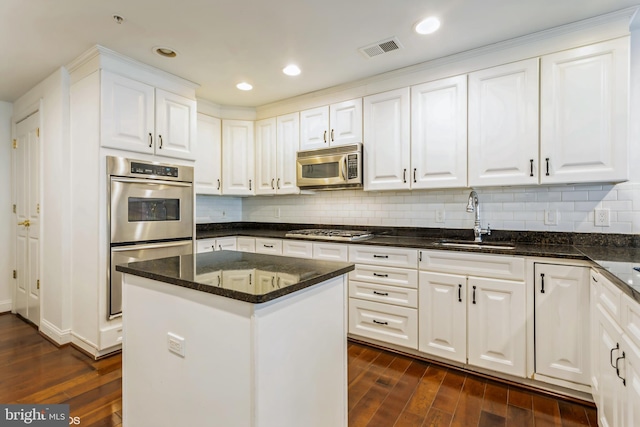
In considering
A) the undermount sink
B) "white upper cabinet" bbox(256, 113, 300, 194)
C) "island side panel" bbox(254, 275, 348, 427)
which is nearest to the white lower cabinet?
the undermount sink

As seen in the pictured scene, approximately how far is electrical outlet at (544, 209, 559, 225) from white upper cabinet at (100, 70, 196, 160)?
3.17 meters

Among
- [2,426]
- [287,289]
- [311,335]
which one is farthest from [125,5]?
[2,426]

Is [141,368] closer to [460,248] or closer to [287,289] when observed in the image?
[287,289]

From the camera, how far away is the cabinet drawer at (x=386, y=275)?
253 centimetres

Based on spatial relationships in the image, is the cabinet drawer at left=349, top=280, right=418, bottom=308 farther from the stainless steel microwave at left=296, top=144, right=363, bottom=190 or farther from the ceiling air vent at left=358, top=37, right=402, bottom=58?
the ceiling air vent at left=358, top=37, right=402, bottom=58

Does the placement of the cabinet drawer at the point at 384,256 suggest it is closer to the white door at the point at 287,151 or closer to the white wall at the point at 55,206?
the white door at the point at 287,151

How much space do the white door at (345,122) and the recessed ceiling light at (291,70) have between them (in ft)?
1.70

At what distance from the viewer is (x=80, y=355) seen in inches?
101

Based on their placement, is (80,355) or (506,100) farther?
(80,355)

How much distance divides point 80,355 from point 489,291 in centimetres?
321

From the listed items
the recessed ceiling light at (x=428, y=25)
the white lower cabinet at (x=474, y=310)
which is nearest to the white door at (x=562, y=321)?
the white lower cabinet at (x=474, y=310)

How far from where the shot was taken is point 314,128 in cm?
340

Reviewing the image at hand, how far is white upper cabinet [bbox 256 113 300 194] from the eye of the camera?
3.60m

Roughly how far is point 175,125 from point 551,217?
3.34 metres
